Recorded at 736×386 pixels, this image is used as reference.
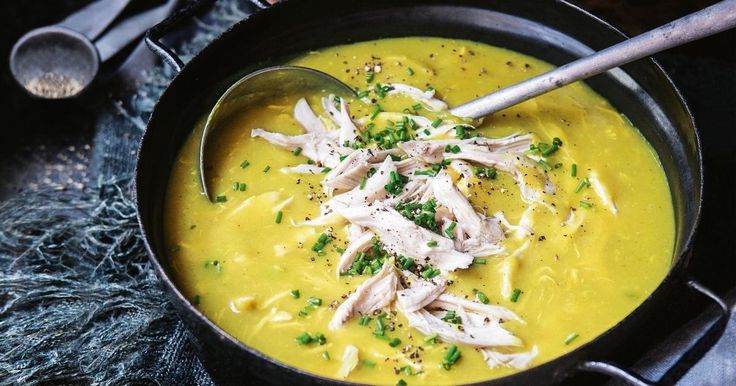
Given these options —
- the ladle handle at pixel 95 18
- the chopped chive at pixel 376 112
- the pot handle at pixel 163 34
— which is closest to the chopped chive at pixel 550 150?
the chopped chive at pixel 376 112

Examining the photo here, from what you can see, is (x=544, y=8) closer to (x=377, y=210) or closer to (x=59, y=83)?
(x=377, y=210)

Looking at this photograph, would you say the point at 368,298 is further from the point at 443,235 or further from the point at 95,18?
the point at 95,18

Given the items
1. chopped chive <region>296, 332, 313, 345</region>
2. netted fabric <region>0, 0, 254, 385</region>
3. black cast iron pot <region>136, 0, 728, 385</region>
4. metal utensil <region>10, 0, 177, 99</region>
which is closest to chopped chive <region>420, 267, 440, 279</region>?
chopped chive <region>296, 332, 313, 345</region>

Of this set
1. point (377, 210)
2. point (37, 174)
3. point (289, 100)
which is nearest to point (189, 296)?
point (377, 210)

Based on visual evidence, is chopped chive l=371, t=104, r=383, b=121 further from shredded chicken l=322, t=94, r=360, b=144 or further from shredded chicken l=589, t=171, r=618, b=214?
shredded chicken l=589, t=171, r=618, b=214

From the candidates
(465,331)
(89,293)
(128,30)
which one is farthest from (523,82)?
(128,30)
